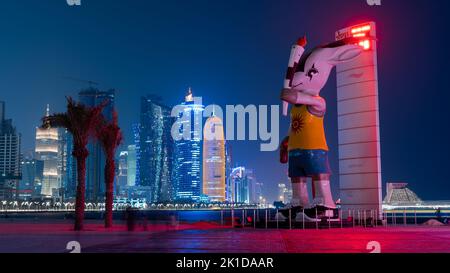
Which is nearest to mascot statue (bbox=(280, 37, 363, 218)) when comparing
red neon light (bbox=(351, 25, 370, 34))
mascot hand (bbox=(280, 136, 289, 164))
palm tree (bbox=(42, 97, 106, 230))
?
mascot hand (bbox=(280, 136, 289, 164))

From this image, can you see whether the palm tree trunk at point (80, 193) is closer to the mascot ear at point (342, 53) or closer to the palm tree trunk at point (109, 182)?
the palm tree trunk at point (109, 182)

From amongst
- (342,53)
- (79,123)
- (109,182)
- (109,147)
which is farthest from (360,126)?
(79,123)

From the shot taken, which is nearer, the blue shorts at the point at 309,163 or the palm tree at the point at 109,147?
the blue shorts at the point at 309,163

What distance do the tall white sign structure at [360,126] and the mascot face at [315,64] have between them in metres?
3.52

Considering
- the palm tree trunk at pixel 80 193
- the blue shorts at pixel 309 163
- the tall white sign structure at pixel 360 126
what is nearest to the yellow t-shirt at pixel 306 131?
the blue shorts at pixel 309 163

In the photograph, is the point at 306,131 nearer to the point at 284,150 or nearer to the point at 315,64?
the point at 284,150

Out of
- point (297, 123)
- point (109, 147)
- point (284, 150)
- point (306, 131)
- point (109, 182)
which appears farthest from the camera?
point (109, 182)

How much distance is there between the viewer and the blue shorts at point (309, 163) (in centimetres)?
2559

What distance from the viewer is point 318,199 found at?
25.7 meters

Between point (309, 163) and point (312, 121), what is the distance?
73.9 inches

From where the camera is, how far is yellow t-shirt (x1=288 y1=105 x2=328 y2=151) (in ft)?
84.4

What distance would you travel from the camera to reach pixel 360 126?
2947 centimetres

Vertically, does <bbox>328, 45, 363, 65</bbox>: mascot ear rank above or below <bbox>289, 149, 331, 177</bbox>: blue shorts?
above

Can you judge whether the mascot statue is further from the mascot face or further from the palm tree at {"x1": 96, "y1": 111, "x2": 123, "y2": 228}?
the palm tree at {"x1": 96, "y1": 111, "x2": 123, "y2": 228}
